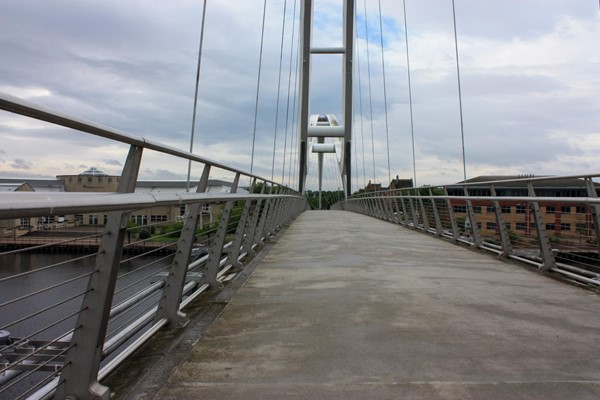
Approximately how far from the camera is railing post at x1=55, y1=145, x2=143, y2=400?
194cm

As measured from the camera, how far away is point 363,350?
106 inches

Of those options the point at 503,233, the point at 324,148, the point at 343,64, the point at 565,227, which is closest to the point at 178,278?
the point at 565,227

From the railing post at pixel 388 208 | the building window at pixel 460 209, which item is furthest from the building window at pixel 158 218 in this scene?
the railing post at pixel 388 208

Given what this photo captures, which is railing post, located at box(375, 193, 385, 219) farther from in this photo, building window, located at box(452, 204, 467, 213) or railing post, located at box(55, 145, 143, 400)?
railing post, located at box(55, 145, 143, 400)

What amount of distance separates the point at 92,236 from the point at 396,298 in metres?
2.54

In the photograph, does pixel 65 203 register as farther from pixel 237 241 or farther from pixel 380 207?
pixel 380 207

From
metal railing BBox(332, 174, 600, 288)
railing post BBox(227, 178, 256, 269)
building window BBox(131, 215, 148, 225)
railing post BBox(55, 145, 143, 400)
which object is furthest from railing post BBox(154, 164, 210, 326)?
metal railing BBox(332, 174, 600, 288)

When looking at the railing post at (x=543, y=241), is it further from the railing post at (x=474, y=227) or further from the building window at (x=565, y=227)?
the railing post at (x=474, y=227)

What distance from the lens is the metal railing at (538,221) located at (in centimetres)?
446

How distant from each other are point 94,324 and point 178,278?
1.09 meters

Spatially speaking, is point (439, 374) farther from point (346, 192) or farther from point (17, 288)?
point (346, 192)

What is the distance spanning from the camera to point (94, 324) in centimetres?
197

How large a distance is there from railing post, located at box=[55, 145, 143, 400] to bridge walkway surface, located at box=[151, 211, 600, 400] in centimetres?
33

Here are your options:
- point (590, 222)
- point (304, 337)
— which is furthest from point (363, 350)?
point (590, 222)
